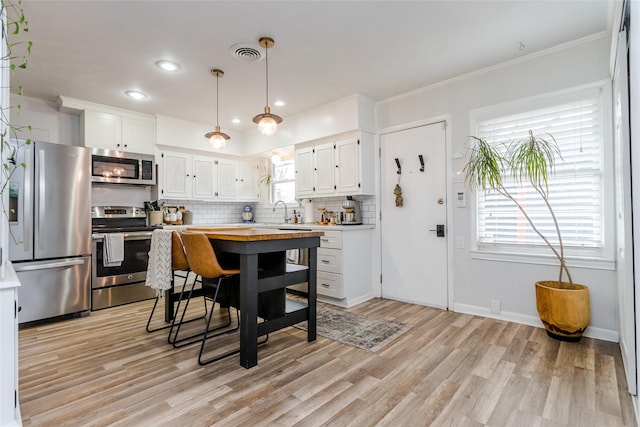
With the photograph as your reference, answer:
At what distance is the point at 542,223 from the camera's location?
3.15 meters

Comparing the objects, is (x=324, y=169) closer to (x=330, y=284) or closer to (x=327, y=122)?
(x=327, y=122)

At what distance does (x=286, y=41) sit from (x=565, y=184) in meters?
2.78

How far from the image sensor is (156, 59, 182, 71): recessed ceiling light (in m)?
3.21

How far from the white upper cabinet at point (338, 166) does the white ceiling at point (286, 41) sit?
649 mm

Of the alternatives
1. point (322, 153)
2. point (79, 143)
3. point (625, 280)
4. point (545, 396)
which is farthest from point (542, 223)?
point (79, 143)

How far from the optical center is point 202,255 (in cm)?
253

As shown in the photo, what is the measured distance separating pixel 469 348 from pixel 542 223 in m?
1.40

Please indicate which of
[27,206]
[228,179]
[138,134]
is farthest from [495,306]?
[138,134]

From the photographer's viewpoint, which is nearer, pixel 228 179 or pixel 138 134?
pixel 138 134

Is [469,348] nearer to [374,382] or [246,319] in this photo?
[374,382]

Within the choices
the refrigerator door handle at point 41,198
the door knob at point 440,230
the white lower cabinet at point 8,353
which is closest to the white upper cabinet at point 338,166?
the door knob at point 440,230

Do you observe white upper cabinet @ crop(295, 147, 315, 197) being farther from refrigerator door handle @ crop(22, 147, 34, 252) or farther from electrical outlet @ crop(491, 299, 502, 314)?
refrigerator door handle @ crop(22, 147, 34, 252)

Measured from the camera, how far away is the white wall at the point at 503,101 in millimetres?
2836

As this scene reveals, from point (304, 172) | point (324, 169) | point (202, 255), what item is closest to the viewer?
point (202, 255)
